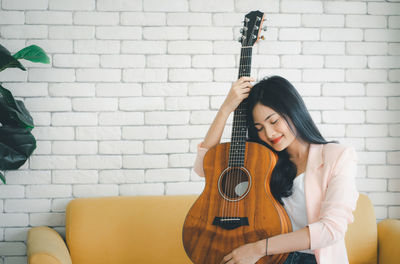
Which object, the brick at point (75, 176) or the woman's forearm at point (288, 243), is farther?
the brick at point (75, 176)

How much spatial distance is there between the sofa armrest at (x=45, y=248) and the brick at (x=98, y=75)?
2.93 feet

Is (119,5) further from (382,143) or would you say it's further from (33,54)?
(382,143)

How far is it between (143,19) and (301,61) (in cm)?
100

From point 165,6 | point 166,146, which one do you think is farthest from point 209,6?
point 166,146

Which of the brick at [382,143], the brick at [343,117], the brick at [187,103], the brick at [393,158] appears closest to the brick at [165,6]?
the brick at [187,103]

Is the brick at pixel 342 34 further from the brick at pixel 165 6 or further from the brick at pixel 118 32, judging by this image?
the brick at pixel 118 32

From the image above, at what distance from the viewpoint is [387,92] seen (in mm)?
2273

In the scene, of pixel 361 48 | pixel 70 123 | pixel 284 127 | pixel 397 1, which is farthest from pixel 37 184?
pixel 397 1

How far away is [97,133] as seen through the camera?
217 cm

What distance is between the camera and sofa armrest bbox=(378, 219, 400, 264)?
1846 mm

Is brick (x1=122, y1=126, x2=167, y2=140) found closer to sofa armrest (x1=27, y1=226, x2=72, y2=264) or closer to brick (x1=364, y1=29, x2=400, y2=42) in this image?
sofa armrest (x1=27, y1=226, x2=72, y2=264)

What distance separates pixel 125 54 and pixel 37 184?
36.9 inches

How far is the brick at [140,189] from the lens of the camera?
221 centimetres

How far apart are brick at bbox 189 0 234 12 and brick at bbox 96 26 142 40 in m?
0.36
